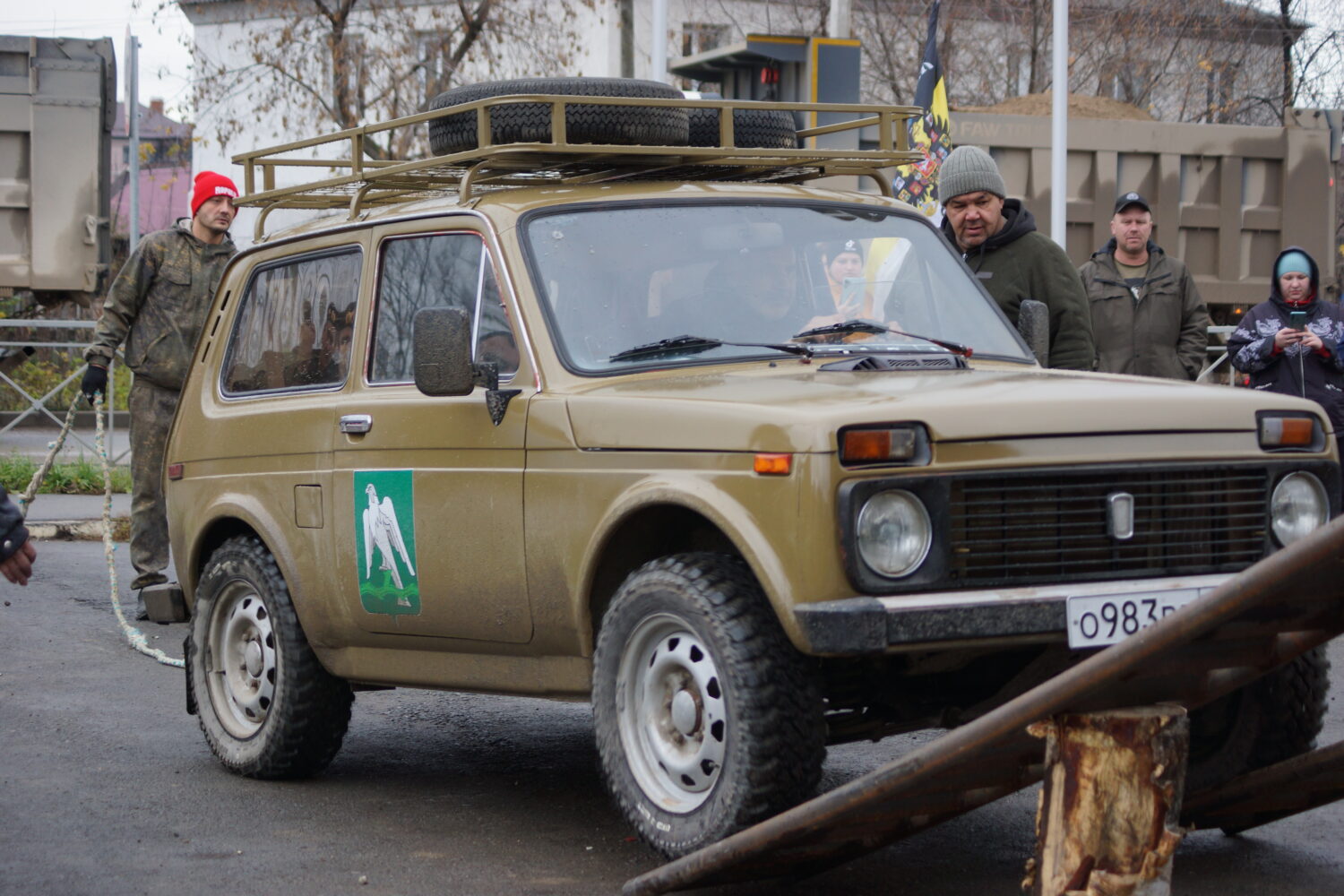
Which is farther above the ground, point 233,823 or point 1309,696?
point 1309,696

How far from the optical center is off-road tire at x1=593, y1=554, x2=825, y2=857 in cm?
467

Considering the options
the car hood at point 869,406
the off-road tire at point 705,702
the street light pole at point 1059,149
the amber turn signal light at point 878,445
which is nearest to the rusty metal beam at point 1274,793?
the car hood at point 869,406

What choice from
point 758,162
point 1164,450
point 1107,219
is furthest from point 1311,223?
point 1164,450

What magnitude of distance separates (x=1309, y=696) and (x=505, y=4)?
87.8 feet

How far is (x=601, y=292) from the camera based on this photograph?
579cm

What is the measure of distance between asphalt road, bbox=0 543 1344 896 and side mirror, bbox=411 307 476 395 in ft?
4.43

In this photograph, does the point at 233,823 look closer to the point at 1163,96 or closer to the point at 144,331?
the point at 144,331

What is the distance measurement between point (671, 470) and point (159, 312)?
640cm

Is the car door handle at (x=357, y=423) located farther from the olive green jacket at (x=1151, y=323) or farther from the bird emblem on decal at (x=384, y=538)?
the olive green jacket at (x=1151, y=323)

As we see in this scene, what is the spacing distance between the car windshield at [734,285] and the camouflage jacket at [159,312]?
17.3 feet

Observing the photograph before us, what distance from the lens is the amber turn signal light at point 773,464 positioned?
4.65m

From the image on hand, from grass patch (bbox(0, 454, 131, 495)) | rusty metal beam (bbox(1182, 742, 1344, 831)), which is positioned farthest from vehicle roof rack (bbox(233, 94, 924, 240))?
grass patch (bbox(0, 454, 131, 495))

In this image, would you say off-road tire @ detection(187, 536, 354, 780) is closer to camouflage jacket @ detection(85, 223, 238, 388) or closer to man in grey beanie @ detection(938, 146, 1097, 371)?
man in grey beanie @ detection(938, 146, 1097, 371)

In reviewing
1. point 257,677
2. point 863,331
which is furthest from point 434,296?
point 257,677
